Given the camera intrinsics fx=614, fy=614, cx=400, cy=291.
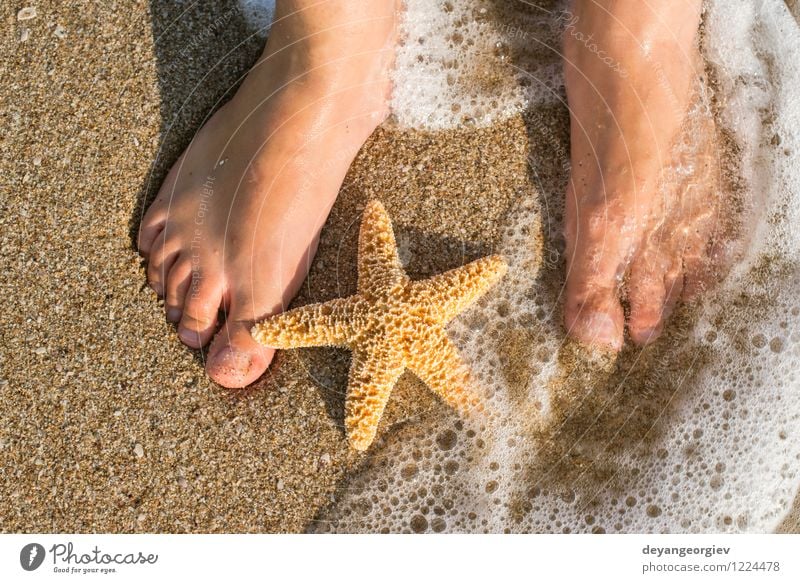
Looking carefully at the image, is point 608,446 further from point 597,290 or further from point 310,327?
point 310,327

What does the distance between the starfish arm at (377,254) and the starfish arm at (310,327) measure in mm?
85

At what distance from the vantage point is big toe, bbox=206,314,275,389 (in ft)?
6.69

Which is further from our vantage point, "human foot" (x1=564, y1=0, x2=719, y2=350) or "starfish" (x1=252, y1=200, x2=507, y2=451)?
"human foot" (x1=564, y1=0, x2=719, y2=350)

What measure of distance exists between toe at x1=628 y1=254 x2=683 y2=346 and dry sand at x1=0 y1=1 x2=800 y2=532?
19.6 inches

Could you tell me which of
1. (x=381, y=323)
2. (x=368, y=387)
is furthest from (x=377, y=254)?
(x=368, y=387)

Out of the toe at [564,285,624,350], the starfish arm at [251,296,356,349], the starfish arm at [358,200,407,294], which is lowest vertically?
the toe at [564,285,624,350]

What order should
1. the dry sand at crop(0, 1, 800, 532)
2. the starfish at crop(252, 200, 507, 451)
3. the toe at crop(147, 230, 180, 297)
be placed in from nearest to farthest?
the starfish at crop(252, 200, 507, 451) < the dry sand at crop(0, 1, 800, 532) < the toe at crop(147, 230, 180, 297)

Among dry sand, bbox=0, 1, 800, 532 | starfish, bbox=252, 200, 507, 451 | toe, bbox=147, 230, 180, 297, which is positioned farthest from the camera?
toe, bbox=147, 230, 180, 297

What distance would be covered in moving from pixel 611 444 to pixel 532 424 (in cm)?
28

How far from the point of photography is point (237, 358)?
204 cm

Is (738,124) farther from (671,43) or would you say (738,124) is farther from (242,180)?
(242,180)

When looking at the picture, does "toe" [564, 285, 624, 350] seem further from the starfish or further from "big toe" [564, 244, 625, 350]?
the starfish
